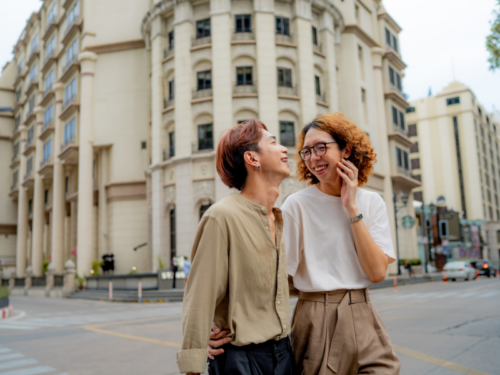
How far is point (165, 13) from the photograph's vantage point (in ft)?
101

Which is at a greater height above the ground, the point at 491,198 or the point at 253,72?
the point at 253,72

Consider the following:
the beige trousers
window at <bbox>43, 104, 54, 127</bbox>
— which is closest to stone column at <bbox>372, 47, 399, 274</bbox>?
window at <bbox>43, 104, 54, 127</bbox>

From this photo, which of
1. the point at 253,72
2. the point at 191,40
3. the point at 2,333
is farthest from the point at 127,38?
the point at 2,333

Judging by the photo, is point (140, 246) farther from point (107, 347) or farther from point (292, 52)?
point (107, 347)

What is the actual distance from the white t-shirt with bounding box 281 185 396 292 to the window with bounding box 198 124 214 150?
26029 mm

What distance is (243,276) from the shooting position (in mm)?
2045

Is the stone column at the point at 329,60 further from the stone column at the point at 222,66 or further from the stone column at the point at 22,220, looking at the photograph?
the stone column at the point at 22,220

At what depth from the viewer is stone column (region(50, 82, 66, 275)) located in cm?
3778

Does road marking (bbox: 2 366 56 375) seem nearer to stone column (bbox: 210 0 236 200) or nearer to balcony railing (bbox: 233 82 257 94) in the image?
stone column (bbox: 210 0 236 200)

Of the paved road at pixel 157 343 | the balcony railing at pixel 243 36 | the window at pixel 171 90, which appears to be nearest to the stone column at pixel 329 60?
the balcony railing at pixel 243 36

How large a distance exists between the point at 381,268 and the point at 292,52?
93.2ft

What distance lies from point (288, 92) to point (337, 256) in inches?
1071

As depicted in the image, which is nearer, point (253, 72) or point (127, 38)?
point (253, 72)

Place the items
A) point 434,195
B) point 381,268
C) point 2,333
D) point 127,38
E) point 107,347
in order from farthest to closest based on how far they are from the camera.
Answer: point 434,195 → point 127,38 → point 2,333 → point 107,347 → point 381,268
